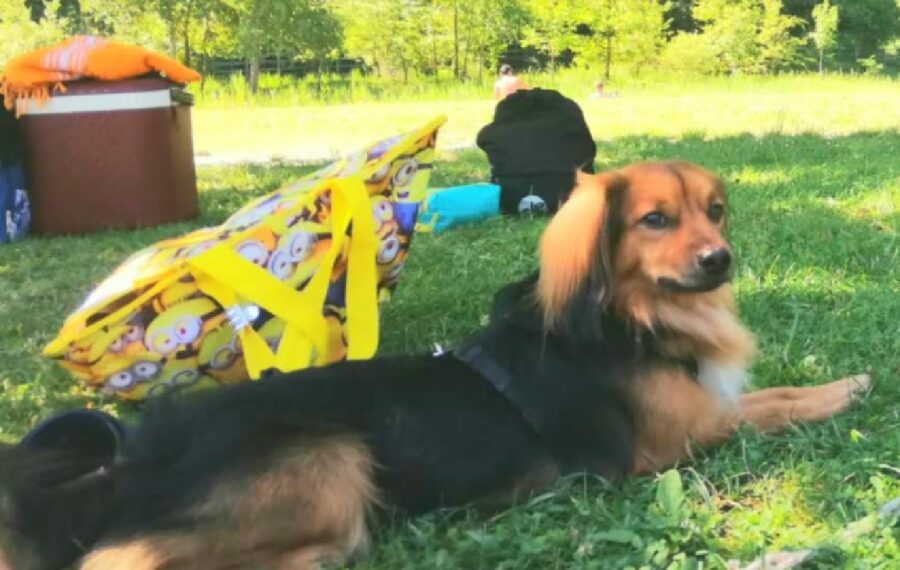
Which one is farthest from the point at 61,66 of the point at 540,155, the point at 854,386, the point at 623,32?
the point at 623,32

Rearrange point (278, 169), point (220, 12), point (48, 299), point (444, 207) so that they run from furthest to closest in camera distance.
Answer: point (220, 12)
point (278, 169)
point (444, 207)
point (48, 299)

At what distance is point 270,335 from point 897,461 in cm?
208

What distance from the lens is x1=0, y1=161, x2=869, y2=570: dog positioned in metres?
2.33

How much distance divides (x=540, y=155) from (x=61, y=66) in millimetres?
3331

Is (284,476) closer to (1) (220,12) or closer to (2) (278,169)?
(2) (278,169)

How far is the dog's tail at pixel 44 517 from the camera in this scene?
231 centimetres

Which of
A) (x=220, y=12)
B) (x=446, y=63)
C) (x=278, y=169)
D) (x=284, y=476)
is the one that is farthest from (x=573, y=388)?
(x=446, y=63)

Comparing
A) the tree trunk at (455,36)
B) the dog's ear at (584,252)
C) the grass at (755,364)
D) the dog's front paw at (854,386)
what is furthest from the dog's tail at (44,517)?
the tree trunk at (455,36)

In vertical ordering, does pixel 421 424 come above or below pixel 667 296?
below

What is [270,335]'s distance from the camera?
3.57m

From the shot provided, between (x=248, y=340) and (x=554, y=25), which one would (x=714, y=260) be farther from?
(x=554, y=25)

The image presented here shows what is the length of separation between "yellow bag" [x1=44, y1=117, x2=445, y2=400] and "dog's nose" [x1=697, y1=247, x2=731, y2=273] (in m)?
1.31

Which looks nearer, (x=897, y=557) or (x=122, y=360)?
(x=897, y=557)

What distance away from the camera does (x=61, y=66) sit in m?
6.77
